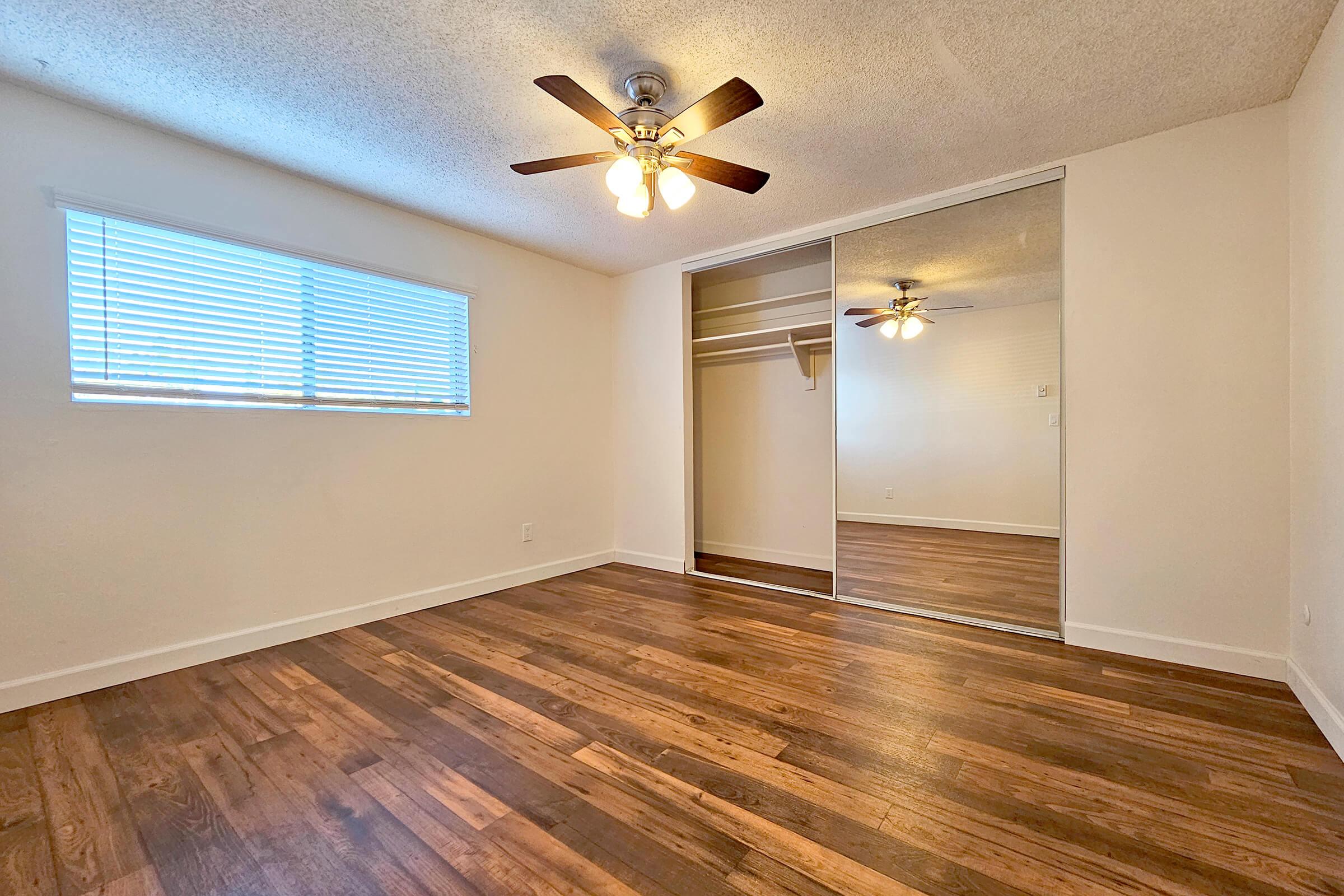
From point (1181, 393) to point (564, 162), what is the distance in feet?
10.0

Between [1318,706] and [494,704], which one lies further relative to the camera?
[494,704]

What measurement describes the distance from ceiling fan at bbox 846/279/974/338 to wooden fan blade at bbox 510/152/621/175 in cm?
214

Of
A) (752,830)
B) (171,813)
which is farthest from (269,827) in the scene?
(752,830)

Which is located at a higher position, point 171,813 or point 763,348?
point 763,348

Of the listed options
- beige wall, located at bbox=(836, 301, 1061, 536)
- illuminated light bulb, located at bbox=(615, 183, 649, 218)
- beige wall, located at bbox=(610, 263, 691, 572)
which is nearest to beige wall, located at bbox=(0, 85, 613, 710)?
beige wall, located at bbox=(610, 263, 691, 572)

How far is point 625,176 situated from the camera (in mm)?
2289

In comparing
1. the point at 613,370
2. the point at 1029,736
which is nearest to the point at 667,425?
the point at 613,370

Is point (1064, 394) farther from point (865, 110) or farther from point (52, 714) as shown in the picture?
point (52, 714)

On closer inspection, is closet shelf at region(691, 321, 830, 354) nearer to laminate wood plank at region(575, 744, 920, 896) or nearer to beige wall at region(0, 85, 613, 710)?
beige wall at region(0, 85, 613, 710)

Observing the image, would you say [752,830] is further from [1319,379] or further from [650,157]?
[1319,379]

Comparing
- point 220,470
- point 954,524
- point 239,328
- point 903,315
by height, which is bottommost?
point 954,524

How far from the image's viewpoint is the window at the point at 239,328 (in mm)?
2506

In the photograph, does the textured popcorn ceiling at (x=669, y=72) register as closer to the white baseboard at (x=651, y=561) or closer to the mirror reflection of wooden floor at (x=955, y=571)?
the mirror reflection of wooden floor at (x=955, y=571)

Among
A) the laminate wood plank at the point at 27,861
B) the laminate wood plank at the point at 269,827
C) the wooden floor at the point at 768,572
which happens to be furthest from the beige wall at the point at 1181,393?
the laminate wood plank at the point at 27,861
